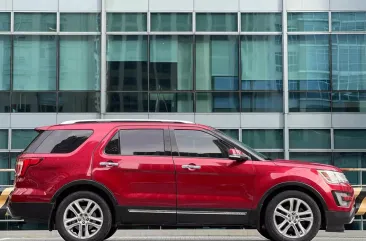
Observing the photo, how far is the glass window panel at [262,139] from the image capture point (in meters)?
21.7

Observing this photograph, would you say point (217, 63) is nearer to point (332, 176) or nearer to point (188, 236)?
point (188, 236)

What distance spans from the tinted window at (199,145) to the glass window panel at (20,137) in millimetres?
→ 13772

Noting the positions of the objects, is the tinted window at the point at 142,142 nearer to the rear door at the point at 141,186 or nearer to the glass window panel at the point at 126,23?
the rear door at the point at 141,186

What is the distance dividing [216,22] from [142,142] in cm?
1377

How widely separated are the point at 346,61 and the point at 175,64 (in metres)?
5.63

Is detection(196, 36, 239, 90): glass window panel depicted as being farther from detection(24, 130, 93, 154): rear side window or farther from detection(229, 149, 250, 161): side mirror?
detection(229, 149, 250, 161): side mirror

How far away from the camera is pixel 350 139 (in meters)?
21.7

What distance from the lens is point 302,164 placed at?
8.69 m

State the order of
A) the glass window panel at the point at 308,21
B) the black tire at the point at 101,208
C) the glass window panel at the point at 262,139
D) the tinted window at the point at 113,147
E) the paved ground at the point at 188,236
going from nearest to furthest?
the black tire at the point at 101,208
the tinted window at the point at 113,147
the paved ground at the point at 188,236
the glass window panel at the point at 262,139
the glass window panel at the point at 308,21

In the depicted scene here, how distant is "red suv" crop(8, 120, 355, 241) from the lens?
27.7 feet

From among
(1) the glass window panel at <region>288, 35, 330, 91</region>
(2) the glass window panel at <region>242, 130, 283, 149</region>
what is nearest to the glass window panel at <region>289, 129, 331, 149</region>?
(2) the glass window panel at <region>242, 130, 283, 149</region>

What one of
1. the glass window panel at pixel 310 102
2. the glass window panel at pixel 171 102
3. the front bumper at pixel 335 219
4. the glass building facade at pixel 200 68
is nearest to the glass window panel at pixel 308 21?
the glass building facade at pixel 200 68

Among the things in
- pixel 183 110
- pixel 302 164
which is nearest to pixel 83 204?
pixel 302 164

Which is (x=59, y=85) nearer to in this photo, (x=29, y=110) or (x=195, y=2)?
(x=29, y=110)
